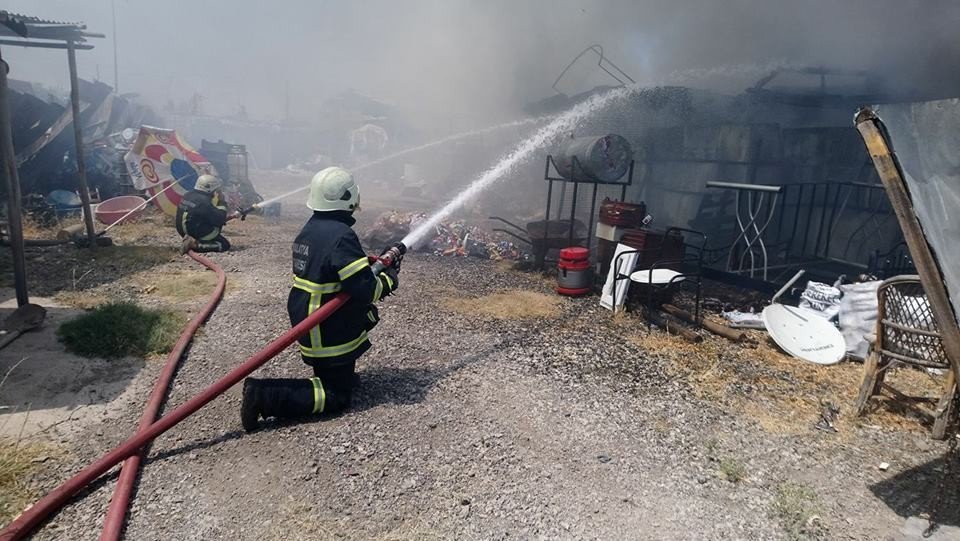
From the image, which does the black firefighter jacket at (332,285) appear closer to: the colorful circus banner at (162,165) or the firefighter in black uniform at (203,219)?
the firefighter in black uniform at (203,219)

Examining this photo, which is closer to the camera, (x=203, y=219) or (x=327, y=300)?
(x=327, y=300)

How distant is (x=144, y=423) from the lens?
10.5 feet

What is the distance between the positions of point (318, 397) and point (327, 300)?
69 centimetres

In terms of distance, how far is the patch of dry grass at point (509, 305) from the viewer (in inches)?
245

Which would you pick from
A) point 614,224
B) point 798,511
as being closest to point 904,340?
point 798,511

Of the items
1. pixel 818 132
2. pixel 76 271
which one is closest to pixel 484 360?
pixel 76 271

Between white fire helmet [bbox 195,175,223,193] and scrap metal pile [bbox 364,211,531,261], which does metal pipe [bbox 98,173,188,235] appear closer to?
white fire helmet [bbox 195,175,223,193]

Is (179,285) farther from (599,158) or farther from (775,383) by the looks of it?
(775,383)

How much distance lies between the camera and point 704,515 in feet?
9.20

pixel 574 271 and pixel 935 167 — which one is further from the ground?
pixel 935 167

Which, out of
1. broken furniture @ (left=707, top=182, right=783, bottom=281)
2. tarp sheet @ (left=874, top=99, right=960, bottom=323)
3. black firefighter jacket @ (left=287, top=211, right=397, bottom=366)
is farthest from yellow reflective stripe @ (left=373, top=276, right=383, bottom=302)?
broken furniture @ (left=707, top=182, right=783, bottom=281)

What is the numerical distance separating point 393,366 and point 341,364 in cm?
98

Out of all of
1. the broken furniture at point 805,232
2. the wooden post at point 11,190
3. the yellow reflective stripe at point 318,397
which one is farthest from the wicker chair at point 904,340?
the wooden post at point 11,190

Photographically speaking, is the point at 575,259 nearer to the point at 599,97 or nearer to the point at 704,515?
the point at 704,515
